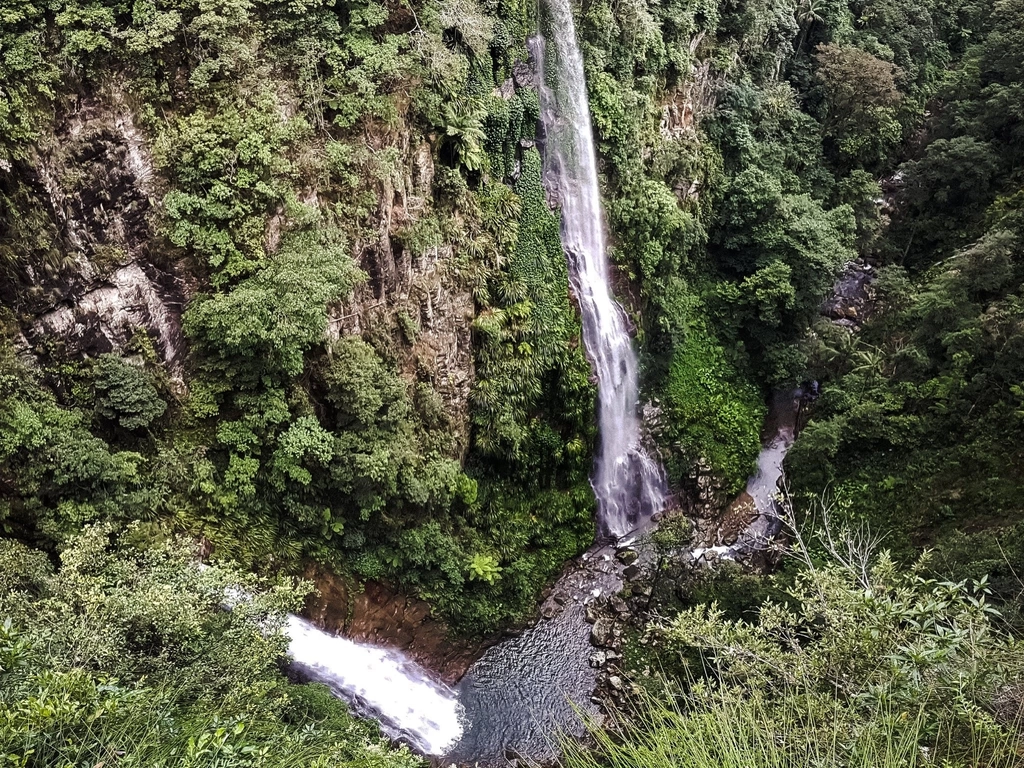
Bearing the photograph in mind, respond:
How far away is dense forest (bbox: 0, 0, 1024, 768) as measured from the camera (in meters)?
5.21

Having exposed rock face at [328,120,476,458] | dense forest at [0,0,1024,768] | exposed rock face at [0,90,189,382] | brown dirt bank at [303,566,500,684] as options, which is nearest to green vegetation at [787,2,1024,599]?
dense forest at [0,0,1024,768]

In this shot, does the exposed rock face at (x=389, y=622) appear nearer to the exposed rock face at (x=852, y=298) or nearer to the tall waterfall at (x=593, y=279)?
the tall waterfall at (x=593, y=279)

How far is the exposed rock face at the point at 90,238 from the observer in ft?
29.8

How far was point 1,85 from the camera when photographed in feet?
28.3

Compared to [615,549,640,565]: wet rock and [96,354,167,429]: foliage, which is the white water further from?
[615,549,640,565]: wet rock

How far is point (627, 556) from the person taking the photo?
15141 mm

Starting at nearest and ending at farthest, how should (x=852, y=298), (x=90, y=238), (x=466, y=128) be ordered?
1. (x=90, y=238)
2. (x=466, y=128)
3. (x=852, y=298)

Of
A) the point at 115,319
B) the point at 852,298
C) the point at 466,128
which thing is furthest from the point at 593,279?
the point at 115,319

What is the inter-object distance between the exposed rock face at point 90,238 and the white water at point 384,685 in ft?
17.5

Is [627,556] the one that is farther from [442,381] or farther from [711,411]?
[442,381]

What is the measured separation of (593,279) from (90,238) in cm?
1021

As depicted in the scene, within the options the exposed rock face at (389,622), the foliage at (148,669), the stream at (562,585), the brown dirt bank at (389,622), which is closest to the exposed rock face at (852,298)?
the stream at (562,585)

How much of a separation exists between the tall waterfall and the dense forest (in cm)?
46

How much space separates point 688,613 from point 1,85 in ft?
33.9
